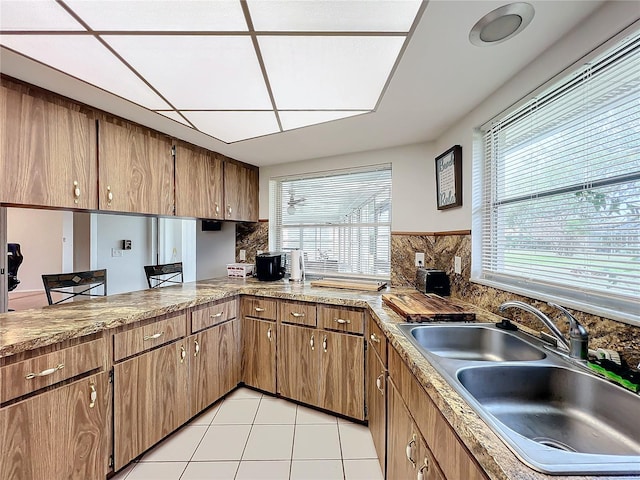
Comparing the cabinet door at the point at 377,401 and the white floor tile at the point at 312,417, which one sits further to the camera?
the white floor tile at the point at 312,417

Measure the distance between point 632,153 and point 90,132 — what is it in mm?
2602

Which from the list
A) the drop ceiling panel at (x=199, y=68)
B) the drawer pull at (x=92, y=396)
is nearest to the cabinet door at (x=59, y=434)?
the drawer pull at (x=92, y=396)

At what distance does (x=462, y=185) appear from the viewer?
192 cm

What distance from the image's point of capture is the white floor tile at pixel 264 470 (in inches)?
60.2

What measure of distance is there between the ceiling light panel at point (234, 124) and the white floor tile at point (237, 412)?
2.13 metres

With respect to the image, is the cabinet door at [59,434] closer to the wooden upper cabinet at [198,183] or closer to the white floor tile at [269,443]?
the white floor tile at [269,443]

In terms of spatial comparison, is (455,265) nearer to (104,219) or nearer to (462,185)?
(462,185)

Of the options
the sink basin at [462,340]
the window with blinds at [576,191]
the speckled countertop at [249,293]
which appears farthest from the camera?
the sink basin at [462,340]

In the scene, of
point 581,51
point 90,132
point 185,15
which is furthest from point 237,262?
point 581,51

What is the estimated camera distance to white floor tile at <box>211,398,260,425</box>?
1989mm

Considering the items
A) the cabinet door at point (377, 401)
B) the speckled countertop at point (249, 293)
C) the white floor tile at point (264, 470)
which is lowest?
the white floor tile at point (264, 470)

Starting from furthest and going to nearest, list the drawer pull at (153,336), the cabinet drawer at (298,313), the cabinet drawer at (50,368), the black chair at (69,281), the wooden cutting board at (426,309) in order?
the cabinet drawer at (298,313)
the black chair at (69,281)
the drawer pull at (153,336)
the wooden cutting board at (426,309)
the cabinet drawer at (50,368)

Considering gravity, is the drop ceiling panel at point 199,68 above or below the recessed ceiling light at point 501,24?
above

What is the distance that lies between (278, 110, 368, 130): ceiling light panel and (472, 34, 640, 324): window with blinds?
3.13 ft
